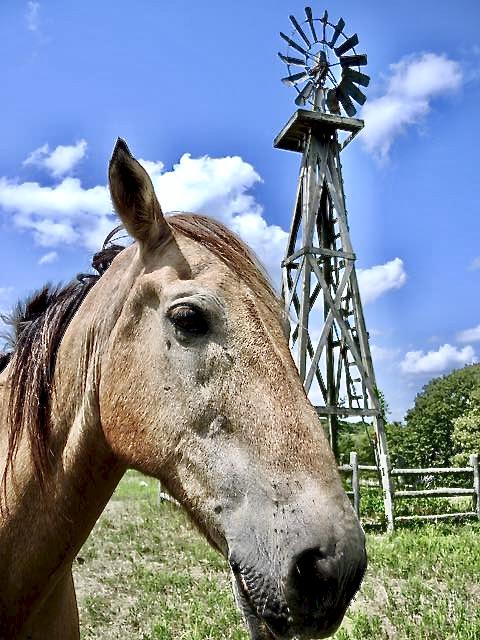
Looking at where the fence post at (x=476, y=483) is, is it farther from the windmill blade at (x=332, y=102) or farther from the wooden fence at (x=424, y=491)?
the windmill blade at (x=332, y=102)

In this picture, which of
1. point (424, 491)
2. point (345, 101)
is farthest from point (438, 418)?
point (345, 101)

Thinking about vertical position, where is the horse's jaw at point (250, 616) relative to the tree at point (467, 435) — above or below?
below

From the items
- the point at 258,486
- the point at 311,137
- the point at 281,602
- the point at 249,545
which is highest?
the point at 311,137

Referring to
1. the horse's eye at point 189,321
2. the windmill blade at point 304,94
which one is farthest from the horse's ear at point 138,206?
the windmill blade at point 304,94

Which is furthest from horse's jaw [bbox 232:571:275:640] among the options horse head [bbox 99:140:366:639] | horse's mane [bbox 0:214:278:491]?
horse's mane [bbox 0:214:278:491]

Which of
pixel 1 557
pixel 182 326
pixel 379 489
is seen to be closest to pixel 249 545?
pixel 182 326

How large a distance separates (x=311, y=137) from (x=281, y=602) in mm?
10949

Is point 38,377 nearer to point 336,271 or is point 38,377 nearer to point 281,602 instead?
point 281,602

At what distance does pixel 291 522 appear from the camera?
140cm

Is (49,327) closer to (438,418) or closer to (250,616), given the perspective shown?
(250,616)

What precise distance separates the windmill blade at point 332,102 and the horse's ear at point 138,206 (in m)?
10.5

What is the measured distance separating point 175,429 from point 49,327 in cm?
85

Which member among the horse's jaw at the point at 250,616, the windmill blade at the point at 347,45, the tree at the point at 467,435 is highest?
the windmill blade at the point at 347,45

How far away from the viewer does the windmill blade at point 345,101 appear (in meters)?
11.4
